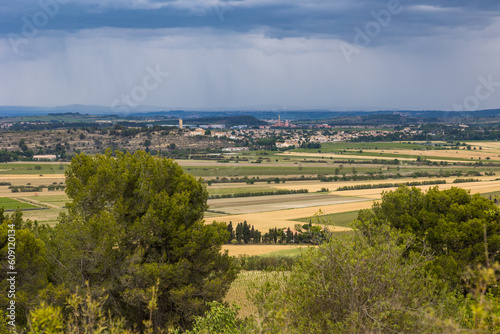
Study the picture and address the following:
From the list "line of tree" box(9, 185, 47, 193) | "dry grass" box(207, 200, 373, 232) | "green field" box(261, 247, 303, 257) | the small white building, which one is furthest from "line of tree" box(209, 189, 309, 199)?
the small white building

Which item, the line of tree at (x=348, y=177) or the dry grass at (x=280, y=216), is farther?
the line of tree at (x=348, y=177)

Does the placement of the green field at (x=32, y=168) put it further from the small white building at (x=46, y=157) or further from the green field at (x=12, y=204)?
the green field at (x=12, y=204)

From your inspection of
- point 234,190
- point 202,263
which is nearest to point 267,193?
point 234,190

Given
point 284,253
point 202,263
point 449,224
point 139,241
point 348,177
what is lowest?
point 348,177

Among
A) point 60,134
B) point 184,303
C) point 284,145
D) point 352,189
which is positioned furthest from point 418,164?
point 60,134

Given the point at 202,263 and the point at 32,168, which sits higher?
the point at 202,263

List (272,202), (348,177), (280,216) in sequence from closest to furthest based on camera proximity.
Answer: (280,216) < (272,202) < (348,177)

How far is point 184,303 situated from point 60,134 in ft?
405

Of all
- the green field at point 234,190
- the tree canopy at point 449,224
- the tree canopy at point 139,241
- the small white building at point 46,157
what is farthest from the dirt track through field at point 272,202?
the small white building at point 46,157

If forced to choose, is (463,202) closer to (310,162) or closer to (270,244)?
(270,244)

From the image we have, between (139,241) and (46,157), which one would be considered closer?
(139,241)

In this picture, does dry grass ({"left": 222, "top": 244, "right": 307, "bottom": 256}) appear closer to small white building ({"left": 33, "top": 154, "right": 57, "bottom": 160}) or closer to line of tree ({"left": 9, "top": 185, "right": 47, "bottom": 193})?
line of tree ({"left": 9, "top": 185, "right": 47, "bottom": 193})

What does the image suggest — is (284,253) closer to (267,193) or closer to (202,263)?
(202,263)

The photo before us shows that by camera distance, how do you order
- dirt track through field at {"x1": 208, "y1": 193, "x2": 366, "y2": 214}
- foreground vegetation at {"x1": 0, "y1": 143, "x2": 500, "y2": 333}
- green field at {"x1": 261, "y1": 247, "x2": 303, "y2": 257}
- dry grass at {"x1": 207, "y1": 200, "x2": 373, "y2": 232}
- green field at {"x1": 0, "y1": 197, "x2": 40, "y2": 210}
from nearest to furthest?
foreground vegetation at {"x1": 0, "y1": 143, "x2": 500, "y2": 333}
green field at {"x1": 261, "y1": 247, "x2": 303, "y2": 257}
dry grass at {"x1": 207, "y1": 200, "x2": 373, "y2": 232}
green field at {"x1": 0, "y1": 197, "x2": 40, "y2": 210}
dirt track through field at {"x1": 208, "y1": 193, "x2": 366, "y2": 214}
